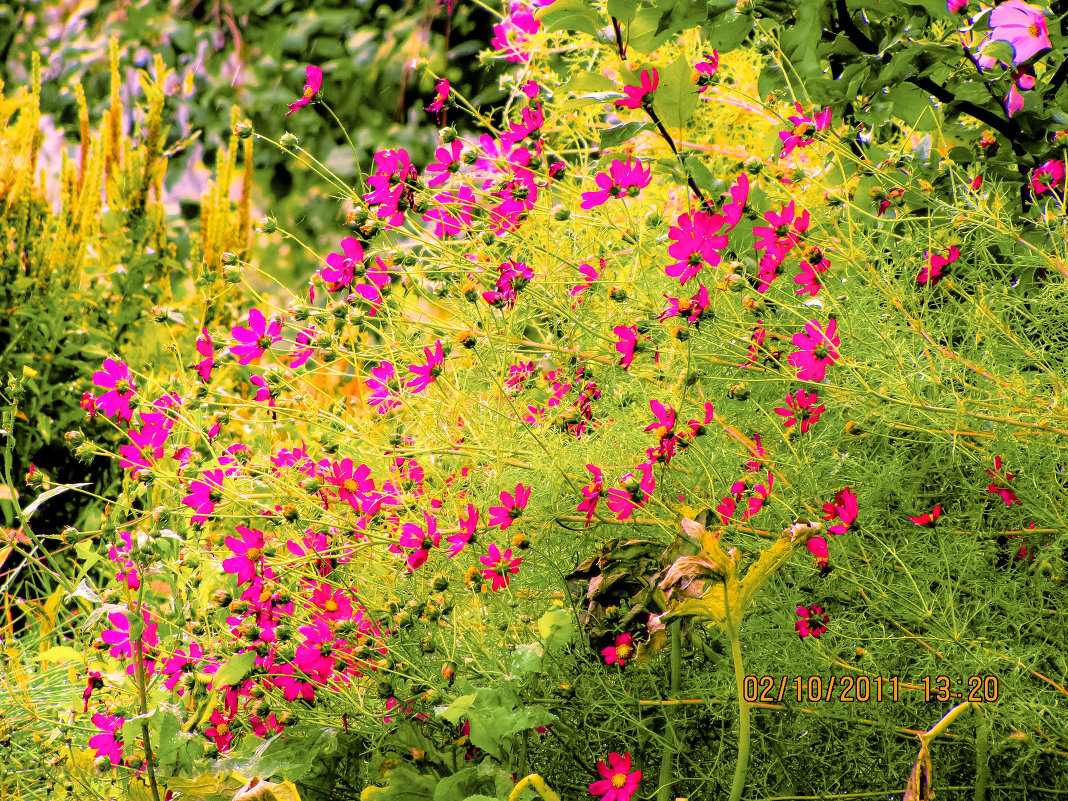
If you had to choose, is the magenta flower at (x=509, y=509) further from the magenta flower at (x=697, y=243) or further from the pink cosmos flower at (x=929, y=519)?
the pink cosmos flower at (x=929, y=519)

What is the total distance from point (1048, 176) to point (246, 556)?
835 millimetres

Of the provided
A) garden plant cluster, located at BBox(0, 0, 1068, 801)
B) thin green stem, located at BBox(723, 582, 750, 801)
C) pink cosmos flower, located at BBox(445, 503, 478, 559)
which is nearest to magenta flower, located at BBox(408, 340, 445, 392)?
garden plant cluster, located at BBox(0, 0, 1068, 801)

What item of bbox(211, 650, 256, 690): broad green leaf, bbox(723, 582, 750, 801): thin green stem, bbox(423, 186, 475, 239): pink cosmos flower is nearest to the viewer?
bbox(723, 582, 750, 801): thin green stem

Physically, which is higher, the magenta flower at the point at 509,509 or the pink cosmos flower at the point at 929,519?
the magenta flower at the point at 509,509

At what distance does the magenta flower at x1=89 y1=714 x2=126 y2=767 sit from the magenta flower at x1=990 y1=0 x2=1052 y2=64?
102 centimetres

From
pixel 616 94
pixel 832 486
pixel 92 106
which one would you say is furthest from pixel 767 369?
pixel 92 106

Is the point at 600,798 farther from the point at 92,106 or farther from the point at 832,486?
the point at 92,106

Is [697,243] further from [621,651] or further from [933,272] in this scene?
[621,651]

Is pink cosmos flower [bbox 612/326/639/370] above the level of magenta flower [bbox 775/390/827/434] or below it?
above

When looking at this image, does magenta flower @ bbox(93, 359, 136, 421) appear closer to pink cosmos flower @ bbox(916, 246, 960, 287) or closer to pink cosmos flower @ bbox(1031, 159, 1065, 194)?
pink cosmos flower @ bbox(916, 246, 960, 287)

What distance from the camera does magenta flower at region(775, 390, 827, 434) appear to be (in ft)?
2.68

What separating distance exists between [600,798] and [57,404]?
167cm

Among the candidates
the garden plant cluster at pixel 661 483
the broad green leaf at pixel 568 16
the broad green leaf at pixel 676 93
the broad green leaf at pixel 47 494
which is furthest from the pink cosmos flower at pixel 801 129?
the broad green leaf at pixel 47 494

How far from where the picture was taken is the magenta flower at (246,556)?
2.78ft
